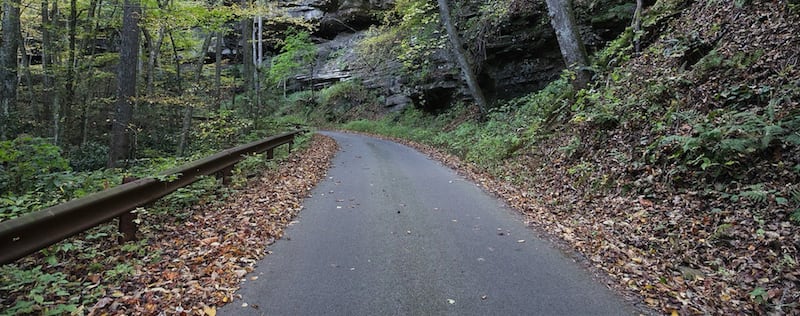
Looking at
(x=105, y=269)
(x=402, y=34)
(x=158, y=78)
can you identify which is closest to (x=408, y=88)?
(x=402, y=34)

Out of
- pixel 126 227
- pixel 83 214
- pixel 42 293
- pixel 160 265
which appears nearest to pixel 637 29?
pixel 160 265

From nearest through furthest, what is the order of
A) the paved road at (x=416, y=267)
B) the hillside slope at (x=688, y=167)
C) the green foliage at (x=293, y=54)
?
the paved road at (x=416, y=267) < the hillside slope at (x=688, y=167) < the green foliage at (x=293, y=54)

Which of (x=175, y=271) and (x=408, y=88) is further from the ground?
(x=408, y=88)

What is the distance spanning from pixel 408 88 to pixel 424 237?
20966 mm

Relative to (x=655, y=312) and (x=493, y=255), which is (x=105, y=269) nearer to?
(x=493, y=255)

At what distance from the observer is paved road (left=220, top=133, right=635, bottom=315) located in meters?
3.56

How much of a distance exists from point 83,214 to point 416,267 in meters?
3.15

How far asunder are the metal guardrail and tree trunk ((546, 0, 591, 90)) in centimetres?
915

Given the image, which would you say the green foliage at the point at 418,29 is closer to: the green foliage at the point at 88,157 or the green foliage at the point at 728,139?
the green foliage at the point at 88,157

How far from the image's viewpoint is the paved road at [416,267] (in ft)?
11.7

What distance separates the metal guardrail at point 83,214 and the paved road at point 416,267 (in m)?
1.53

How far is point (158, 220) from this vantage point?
18.2 ft

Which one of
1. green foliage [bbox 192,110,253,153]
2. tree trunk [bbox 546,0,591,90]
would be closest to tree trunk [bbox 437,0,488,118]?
tree trunk [bbox 546,0,591,90]

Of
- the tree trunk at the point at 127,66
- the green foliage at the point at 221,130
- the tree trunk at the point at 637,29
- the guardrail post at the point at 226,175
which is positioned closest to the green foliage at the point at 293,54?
the green foliage at the point at 221,130
